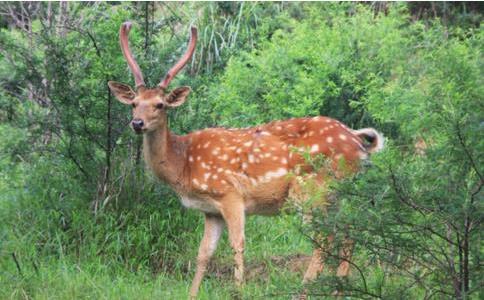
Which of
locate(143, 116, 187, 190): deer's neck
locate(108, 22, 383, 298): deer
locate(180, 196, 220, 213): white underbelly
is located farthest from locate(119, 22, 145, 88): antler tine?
locate(180, 196, 220, 213): white underbelly

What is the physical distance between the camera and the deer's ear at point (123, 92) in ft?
26.2

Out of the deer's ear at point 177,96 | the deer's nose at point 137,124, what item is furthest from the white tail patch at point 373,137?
the deer's nose at point 137,124

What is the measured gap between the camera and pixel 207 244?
8.00 metres

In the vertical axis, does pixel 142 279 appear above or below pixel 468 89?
below

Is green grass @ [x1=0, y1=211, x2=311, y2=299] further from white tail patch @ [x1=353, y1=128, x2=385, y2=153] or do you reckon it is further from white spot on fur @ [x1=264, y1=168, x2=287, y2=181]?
white tail patch @ [x1=353, y1=128, x2=385, y2=153]

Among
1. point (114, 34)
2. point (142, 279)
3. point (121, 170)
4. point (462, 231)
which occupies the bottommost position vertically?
point (142, 279)

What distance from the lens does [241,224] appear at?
7.84 meters

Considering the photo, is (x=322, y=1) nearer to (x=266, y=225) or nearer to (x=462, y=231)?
(x=266, y=225)

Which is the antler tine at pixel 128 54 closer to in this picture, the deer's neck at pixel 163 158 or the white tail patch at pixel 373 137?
the deer's neck at pixel 163 158

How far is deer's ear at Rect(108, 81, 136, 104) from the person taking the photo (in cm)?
798

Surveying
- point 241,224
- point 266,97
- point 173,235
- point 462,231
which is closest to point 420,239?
point 462,231

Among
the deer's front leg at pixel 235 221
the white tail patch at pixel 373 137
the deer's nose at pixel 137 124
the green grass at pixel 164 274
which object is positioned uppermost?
the deer's nose at pixel 137 124

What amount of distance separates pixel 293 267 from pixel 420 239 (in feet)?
9.32

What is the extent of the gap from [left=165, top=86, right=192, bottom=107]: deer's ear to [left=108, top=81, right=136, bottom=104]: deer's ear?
11.7 inches
